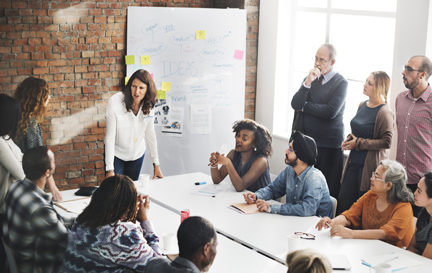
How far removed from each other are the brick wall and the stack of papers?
12.7 ft

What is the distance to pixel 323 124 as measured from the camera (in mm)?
5406

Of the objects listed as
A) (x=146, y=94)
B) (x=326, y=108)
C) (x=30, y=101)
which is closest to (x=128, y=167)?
(x=146, y=94)

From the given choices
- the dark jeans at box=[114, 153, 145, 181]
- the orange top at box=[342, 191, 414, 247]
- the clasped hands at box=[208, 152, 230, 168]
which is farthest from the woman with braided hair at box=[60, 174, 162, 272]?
the dark jeans at box=[114, 153, 145, 181]

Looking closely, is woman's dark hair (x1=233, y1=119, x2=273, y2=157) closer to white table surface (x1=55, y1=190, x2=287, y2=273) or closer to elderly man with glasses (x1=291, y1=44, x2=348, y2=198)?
elderly man with glasses (x1=291, y1=44, x2=348, y2=198)

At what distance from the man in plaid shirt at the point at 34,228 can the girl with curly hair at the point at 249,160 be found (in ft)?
5.54

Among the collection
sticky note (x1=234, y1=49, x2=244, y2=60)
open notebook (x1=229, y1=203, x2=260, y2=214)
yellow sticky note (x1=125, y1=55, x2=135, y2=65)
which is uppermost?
sticky note (x1=234, y1=49, x2=244, y2=60)

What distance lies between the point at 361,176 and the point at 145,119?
2018mm

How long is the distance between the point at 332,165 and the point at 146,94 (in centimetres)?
200

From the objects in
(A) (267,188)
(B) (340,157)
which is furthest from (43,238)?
(B) (340,157)

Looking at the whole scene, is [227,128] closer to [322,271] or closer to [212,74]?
[212,74]

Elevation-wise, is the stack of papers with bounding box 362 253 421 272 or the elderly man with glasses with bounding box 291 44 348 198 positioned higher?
the elderly man with glasses with bounding box 291 44 348 198

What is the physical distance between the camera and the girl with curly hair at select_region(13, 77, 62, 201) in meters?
4.29

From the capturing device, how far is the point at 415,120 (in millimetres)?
4559

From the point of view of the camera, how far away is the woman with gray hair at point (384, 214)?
3.49m
